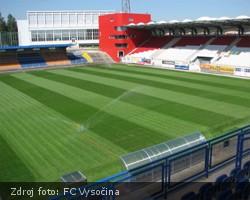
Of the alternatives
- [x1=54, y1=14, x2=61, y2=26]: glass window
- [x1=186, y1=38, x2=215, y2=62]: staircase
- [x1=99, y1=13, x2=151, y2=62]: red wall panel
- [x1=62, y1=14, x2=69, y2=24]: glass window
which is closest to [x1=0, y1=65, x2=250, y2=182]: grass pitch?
[x1=186, y1=38, x2=215, y2=62]: staircase

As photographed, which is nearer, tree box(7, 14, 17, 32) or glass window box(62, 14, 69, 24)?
glass window box(62, 14, 69, 24)

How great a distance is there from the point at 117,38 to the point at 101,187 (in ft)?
170

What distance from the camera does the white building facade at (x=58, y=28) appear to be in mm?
78281

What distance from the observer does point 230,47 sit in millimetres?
44125

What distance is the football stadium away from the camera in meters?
8.89

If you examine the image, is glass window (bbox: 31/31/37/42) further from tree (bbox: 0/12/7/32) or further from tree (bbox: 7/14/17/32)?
tree (bbox: 7/14/17/32)

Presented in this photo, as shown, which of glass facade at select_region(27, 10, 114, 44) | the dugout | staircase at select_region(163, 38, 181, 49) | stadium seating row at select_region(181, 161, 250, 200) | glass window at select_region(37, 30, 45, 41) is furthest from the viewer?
glass facade at select_region(27, 10, 114, 44)

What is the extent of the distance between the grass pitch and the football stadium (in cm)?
7

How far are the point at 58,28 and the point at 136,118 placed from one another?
67.0 m

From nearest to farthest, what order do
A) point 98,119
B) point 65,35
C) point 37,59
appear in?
point 98,119 < point 37,59 < point 65,35

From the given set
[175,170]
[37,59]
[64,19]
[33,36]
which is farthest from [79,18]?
[175,170]

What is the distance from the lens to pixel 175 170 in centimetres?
938

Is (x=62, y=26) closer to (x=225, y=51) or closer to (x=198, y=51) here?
(x=198, y=51)

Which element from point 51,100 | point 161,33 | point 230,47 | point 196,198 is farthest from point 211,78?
point 196,198
